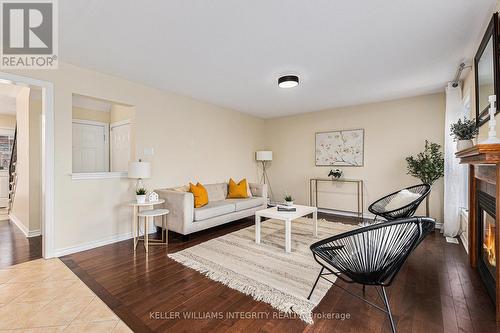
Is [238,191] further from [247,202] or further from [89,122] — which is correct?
[89,122]

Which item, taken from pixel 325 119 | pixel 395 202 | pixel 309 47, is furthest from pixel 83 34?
pixel 325 119

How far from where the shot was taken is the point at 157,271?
2521 mm

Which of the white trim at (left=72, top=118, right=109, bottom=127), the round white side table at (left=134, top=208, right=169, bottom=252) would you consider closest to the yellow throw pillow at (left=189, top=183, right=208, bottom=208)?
the round white side table at (left=134, top=208, right=169, bottom=252)

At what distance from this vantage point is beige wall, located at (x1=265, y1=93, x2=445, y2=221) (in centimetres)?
428

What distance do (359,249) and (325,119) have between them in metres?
4.29

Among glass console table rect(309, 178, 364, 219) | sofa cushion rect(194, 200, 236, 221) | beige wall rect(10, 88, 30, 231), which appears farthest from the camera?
glass console table rect(309, 178, 364, 219)

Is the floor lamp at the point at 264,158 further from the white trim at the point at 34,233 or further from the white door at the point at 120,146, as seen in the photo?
the white trim at the point at 34,233

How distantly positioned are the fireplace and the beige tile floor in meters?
2.98

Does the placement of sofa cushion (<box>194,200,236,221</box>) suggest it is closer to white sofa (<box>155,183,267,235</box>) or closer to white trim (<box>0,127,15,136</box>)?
white sofa (<box>155,183,267,235</box>)

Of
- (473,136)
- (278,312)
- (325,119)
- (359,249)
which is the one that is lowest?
(278,312)

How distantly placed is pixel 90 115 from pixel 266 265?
440 cm

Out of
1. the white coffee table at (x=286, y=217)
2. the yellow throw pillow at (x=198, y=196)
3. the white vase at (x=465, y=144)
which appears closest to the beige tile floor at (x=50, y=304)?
the yellow throw pillow at (x=198, y=196)

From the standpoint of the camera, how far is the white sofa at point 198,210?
136 inches

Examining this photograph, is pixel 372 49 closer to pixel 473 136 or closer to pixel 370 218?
pixel 473 136
